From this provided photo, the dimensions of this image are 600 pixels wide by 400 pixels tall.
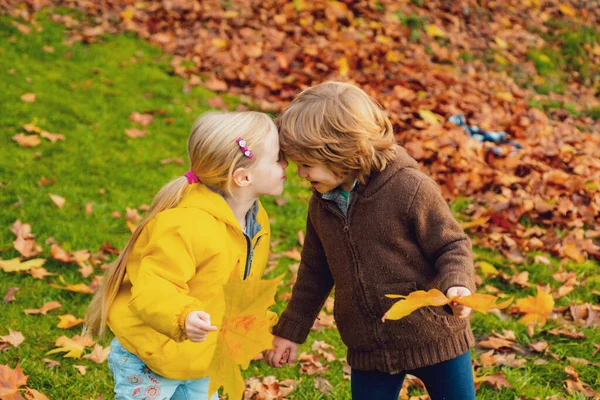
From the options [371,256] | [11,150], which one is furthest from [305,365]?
[11,150]

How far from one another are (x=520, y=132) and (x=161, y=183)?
11.0 ft

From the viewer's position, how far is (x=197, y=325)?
1.79 metres

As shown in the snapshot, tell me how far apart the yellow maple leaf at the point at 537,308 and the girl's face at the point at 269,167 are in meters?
2.05

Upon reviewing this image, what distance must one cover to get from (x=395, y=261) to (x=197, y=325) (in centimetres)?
70

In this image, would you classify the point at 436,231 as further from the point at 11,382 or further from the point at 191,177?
the point at 11,382

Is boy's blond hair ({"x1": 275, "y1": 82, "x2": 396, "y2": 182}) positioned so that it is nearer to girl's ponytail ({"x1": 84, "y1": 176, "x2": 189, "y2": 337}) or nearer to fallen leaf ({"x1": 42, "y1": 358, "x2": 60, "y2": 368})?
girl's ponytail ({"x1": 84, "y1": 176, "x2": 189, "y2": 337})

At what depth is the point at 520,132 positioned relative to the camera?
584cm

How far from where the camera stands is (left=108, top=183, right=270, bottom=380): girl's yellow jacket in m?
1.89

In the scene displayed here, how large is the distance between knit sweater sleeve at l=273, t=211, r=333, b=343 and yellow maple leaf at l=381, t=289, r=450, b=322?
2.40ft

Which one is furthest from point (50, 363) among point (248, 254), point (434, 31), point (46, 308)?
point (434, 31)

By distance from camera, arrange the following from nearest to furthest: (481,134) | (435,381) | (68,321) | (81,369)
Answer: (435,381) → (81,369) → (68,321) → (481,134)

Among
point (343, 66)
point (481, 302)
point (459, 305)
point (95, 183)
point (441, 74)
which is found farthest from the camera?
point (441, 74)

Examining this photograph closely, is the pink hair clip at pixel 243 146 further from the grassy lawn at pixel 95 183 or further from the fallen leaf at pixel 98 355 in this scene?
the fallen leaf at pixel 98 355

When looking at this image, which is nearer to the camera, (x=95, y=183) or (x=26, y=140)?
(x=95, y=183)
